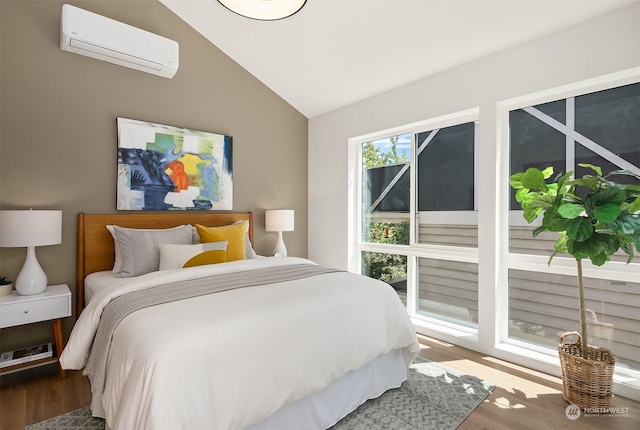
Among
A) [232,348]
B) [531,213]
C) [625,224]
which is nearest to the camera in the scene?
[232,348]

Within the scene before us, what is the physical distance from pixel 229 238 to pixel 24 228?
142 cm

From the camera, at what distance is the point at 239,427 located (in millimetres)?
1421

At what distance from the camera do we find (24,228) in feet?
7.55

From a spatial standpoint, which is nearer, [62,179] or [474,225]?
[62,179]

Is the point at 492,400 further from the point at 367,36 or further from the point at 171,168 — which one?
the point at 171,168

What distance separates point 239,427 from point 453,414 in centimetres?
127

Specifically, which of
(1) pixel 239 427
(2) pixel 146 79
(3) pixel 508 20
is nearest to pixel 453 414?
(1) pixel 239 427

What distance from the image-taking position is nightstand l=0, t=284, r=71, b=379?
2222mm

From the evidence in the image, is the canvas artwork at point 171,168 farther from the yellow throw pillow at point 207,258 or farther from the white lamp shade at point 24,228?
the yellow throw pillow at point 207,258

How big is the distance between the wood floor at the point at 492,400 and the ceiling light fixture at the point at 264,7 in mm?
2605

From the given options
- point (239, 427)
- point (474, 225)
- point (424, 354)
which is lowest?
point (424, 354)

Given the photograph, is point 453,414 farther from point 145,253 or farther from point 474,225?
point 145,253

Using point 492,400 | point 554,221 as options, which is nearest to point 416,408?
point 492,400

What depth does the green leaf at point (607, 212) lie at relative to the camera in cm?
181
